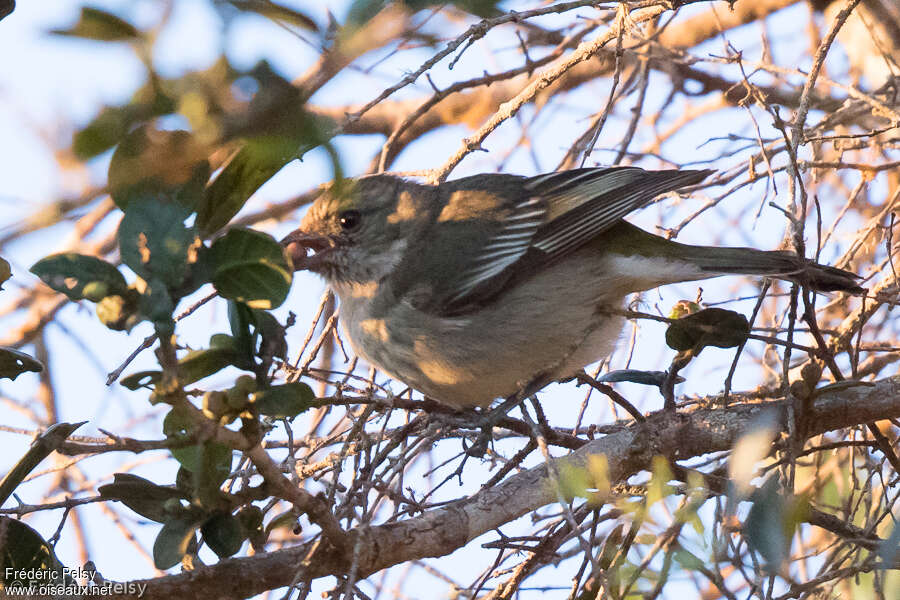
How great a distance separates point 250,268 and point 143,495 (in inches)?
35.3

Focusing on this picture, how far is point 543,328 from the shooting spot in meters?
4.07

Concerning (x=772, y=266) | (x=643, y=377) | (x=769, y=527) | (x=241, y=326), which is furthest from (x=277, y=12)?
(x=772, y=266)

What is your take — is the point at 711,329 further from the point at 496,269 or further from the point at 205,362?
the point at 205,362

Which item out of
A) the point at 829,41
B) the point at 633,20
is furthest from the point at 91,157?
the point at 633,20

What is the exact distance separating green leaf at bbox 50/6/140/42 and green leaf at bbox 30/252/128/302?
3.04ft

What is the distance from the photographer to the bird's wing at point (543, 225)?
4.12 metres

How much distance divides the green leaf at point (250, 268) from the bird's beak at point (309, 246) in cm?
251

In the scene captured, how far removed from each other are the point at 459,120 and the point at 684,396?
328cm

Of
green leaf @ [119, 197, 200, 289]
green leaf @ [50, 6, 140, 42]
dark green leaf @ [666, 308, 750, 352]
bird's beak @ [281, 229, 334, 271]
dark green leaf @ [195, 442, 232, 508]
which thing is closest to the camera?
green leaf @ [50, 6, 140, 42]

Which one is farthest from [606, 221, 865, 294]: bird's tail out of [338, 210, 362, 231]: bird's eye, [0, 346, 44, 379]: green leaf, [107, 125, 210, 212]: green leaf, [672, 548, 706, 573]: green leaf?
[107, 125, 210, 212]: green leaf

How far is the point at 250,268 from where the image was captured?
1810mm

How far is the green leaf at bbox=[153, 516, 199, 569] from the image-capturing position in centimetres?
228

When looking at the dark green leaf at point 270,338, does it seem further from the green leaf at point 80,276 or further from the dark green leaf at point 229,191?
the green leaf at point 80,276

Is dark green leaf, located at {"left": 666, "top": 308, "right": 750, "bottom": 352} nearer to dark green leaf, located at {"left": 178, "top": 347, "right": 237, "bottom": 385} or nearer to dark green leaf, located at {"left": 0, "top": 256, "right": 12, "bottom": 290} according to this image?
dark green leaf, located at {"left": 178, "top": 347, "right": 237, "bottom": 385}
